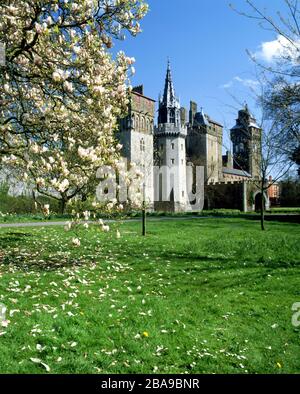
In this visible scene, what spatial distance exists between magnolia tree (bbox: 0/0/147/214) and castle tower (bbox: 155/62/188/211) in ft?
211

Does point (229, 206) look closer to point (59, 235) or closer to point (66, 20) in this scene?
point (59, 235)

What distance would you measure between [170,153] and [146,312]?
236ft

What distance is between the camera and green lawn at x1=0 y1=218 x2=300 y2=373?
588 cm

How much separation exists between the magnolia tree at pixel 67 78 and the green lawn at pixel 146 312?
2.47 metres

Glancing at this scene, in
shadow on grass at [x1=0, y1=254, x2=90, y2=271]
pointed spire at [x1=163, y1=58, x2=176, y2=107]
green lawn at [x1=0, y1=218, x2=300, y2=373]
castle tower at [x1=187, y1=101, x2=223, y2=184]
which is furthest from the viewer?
castle tower at [x1=187, y1=101, x2=223, y2=184]

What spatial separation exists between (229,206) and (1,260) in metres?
60.9

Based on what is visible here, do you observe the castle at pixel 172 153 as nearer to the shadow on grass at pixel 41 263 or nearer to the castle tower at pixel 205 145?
the castle tower at pixel 205 145

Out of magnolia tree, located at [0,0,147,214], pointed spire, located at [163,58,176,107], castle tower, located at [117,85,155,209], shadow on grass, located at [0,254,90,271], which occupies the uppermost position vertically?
pointed spire, located at [163,58,176,107]

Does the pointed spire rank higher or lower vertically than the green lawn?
higher

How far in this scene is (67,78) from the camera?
9664mm

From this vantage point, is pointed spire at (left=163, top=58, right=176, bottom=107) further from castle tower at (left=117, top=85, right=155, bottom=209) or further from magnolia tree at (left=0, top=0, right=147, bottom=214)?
magnolia tree at (left=0, top=0, right=147, bottom=214)

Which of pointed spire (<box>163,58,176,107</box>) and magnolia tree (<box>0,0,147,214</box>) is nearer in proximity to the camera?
magnolia tree (<box>0,0,147,214</box>)

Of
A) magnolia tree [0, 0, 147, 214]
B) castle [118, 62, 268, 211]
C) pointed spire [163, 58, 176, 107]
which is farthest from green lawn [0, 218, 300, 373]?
pointed spire [163, 58, 176, 107]
